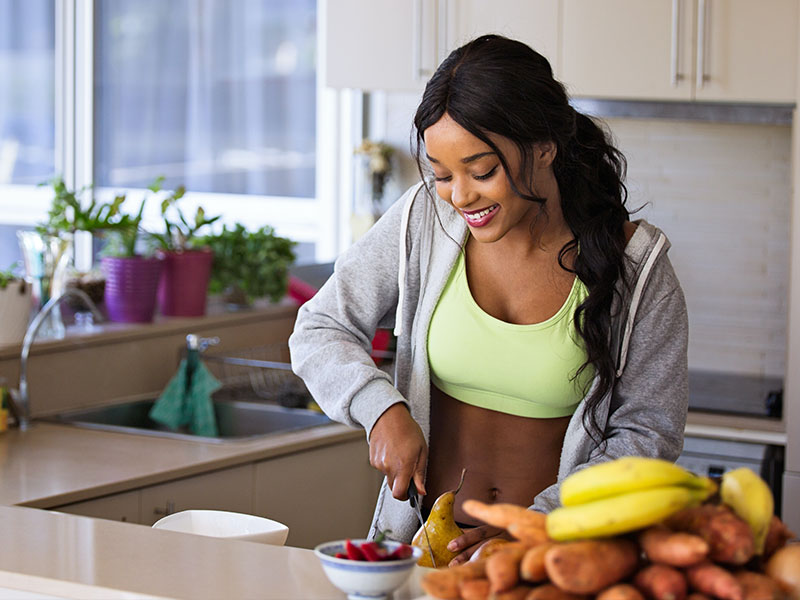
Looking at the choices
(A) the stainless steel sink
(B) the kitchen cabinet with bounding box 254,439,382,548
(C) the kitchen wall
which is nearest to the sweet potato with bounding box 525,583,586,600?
(B) the kitchen cabinet with bounding box 254,439,382,548

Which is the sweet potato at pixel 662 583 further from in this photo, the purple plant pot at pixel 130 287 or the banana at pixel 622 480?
the purple plant pot at pixel 130 287

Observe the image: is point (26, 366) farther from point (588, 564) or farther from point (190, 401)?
point (588, 564)

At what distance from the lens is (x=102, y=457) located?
7.88 feet

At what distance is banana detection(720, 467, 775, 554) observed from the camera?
1.03 m

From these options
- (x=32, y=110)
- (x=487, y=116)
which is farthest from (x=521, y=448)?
(x=32, y=110)

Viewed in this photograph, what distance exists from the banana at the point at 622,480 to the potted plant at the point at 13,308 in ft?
6.54

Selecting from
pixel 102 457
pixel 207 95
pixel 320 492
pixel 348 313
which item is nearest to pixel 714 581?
pixel 348 313

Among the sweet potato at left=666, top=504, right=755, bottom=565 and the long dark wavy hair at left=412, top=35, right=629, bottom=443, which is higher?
the long dark wavy hair at left=412, top=35, right=629, bottom=443

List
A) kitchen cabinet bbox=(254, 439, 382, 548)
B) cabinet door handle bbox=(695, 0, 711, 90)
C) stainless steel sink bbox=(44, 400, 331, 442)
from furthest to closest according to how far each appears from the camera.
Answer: cabinet door handle bbox=(695, 0, 711, 90) < stainless steel sink bbox=(44, 400, 331, 442) < kitchen cabinet bbox=(254, 439, 382, 548)

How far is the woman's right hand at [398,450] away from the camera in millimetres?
1493

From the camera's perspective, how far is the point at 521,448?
1753 millimetres

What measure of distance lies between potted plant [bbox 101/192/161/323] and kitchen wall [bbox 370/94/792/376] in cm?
144

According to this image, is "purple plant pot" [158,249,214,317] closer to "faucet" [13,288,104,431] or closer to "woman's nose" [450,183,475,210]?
"faucet" [13,288,104,431]

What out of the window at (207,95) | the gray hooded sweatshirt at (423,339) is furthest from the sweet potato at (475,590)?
the window at (207,95)
